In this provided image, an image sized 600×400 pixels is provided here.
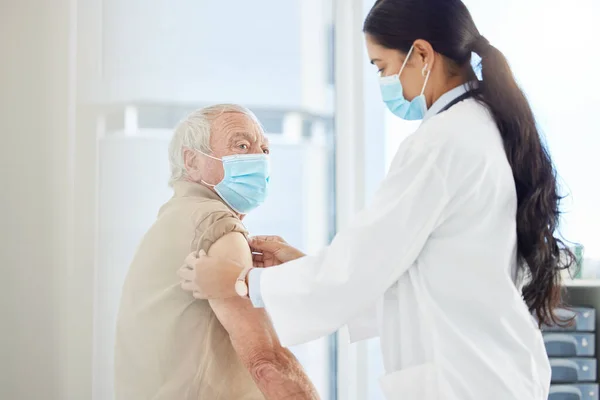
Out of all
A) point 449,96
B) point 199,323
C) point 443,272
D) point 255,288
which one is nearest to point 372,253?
point 443,272

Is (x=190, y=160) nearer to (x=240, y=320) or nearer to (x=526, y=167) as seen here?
(x=240, y=320)

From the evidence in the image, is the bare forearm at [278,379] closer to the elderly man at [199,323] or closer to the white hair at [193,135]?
the elderly man at [199,323]

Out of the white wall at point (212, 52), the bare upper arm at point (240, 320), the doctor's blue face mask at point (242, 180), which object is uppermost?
the white wall at point (212, 52)

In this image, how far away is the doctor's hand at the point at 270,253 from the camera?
1.78m

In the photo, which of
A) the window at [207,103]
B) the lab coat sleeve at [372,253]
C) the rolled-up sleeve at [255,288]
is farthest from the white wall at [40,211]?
the lab coat sleeve at [372,253]

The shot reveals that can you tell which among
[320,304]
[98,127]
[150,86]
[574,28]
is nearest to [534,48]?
[574,28]

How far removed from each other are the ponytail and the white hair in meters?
0.60

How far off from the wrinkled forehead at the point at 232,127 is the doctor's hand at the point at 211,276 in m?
0.32

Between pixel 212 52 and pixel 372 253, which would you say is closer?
pixel 372 253

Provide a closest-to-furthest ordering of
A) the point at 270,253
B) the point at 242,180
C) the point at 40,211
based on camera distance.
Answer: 1. the point at 242,180
2. the point at 270,253
3. the point at 40,211

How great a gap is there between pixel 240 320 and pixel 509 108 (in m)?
0.70

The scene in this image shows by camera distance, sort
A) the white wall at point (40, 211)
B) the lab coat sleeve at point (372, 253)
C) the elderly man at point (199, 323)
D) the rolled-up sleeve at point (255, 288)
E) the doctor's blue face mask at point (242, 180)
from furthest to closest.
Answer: the white wall at point (40, 211), the doctor's blue face mask at point (242, 180), the elderly man at point (199, 323), the rolled-up sleeve at point (255, 288), the lab coat sleeve at point (372, 253)

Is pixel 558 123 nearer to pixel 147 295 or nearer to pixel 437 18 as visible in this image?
pixel 437 18

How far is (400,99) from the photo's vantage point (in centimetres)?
147
